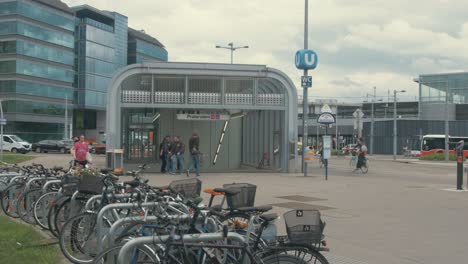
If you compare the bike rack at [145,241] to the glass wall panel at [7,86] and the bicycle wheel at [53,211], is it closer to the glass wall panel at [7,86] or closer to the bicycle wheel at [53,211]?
the bicycle wheel at [53,211]

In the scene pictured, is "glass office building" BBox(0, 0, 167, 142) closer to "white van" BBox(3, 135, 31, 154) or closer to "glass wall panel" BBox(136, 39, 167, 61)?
"glass wall panel" BBox(136, 39, 167, 61)

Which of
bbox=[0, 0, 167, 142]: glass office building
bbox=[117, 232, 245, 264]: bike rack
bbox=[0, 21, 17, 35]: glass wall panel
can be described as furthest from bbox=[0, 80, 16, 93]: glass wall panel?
bbox=[117, 232, 245, 264]: bike rack

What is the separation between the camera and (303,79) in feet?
74.6

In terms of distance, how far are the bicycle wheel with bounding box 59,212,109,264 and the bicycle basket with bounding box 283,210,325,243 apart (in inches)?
106

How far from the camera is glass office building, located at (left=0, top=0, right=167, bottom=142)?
244 feet

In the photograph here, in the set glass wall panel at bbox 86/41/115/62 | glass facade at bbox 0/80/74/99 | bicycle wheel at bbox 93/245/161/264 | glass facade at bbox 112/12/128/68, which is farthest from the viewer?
glass facade at bbox 112/12/128/68

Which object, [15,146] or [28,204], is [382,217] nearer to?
[28,204]

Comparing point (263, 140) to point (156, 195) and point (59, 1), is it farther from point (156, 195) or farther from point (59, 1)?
point (59, 1)

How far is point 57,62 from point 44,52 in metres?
2.87

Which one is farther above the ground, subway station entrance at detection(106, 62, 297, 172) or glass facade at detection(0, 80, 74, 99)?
glass facade at detection(0, 80, 74, 99)

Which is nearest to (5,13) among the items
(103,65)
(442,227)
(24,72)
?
(24,72)

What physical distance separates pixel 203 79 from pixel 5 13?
2329 inches

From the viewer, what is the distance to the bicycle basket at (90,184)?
666 cm

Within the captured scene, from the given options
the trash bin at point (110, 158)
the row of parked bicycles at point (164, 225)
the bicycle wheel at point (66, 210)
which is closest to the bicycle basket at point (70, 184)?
the row of parked bicycles at point (164, 225)
